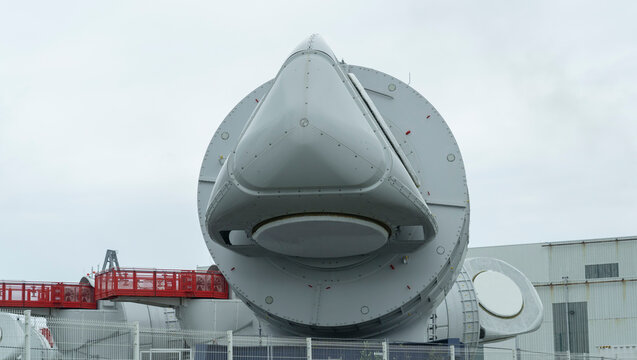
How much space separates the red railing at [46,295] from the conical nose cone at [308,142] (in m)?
20.8

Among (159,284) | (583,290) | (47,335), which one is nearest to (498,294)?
(159,284)

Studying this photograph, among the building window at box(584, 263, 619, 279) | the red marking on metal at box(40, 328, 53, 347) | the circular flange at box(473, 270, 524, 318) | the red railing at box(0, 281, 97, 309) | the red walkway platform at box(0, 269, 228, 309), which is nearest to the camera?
the red marking on metal at box(40, 328, 53, 347)

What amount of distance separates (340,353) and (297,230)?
2.87 meters

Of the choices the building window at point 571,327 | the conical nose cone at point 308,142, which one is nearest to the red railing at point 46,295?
the conical nose cone at point 308,142

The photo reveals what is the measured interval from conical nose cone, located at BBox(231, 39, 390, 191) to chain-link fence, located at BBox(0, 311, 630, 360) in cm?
337

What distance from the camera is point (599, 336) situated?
55.4m

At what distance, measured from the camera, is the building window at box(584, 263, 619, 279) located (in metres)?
56.5

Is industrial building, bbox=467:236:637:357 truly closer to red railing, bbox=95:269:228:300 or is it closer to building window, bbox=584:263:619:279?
building window, bbox=584:263:619:279

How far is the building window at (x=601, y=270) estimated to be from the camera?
5650 cm

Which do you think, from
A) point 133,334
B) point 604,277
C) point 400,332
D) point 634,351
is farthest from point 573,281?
point 133,334

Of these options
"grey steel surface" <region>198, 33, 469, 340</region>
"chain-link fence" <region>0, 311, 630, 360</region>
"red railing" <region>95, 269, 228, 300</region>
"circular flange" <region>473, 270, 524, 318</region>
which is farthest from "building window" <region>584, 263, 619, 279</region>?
"chain-link fence" <region>0, 311, 630, 360</region>

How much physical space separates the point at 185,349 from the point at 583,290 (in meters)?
43.0

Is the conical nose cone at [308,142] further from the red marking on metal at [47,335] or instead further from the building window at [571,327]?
the building window at [571,327]

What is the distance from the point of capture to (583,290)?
2231 inches
